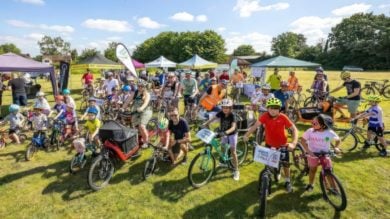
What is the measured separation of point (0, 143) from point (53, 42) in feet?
335

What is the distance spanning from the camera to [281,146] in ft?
14.7

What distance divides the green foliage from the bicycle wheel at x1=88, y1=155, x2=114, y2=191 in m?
67.5

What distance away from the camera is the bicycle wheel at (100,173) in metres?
5.10

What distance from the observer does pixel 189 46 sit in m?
71.6

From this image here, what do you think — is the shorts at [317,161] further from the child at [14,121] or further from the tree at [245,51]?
the tree at [245,51]

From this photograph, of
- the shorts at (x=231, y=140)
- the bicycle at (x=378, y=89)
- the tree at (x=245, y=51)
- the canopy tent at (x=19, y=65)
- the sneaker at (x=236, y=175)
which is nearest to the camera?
the shorts at (x=231, y=140)

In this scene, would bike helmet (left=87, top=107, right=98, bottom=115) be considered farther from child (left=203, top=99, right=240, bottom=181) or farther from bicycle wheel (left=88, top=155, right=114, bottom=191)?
child (left=203, top=99, right=240, bottom=181)

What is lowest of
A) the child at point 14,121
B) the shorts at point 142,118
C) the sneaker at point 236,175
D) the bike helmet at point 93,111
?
the sneaker at point 236,175

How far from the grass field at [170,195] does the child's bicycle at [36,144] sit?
34 centimetres

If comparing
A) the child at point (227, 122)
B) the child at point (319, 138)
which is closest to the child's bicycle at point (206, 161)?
the child at point (227, 122)

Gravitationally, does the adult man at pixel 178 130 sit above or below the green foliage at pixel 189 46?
below

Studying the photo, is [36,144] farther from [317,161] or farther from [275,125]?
[317,161]

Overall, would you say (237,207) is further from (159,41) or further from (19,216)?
(159,41)

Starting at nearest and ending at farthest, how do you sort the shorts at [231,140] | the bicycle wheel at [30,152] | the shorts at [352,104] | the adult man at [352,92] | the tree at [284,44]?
the shorts at [231,140], the bicycle wheel at [30,152], the adult man at [352,92], the shorts at [352,104], the tree at [284,44]
